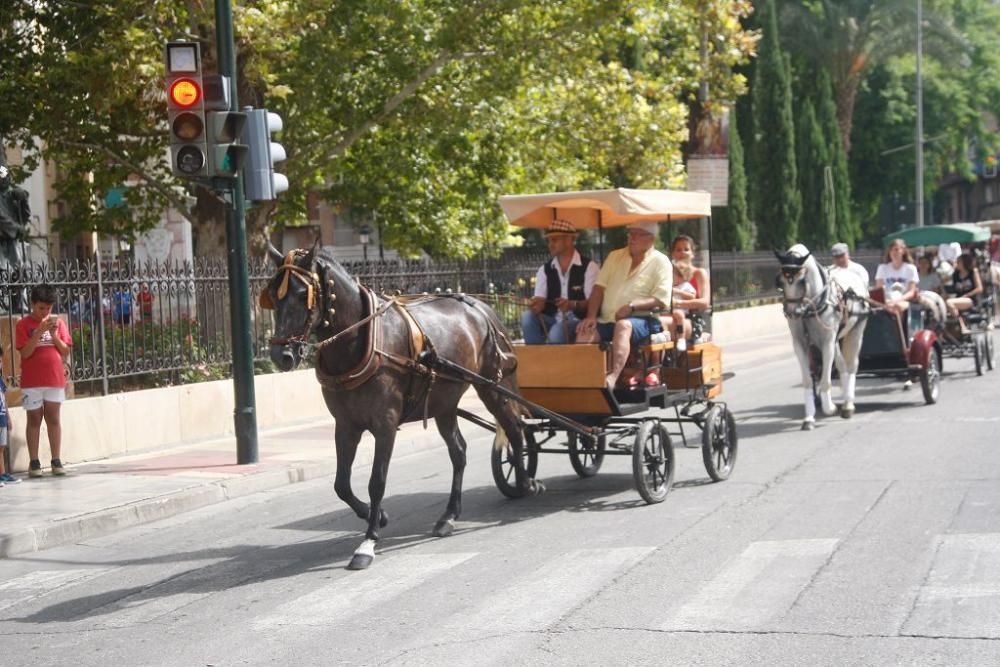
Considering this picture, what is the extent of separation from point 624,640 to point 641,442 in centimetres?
381

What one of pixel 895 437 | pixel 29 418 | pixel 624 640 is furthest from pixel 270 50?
pixel 624 640

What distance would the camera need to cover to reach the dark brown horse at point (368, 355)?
8.51 m

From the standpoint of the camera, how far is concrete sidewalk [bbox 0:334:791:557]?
10.5m

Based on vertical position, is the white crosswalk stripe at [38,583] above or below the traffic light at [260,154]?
below

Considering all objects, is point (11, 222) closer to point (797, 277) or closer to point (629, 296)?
point (629, 296)

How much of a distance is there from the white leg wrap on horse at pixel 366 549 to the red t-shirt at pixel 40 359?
5320 millimetres

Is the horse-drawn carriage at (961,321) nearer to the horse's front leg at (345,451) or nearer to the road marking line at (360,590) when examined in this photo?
the horse's front leg at (345,451)

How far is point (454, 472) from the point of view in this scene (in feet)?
32.2

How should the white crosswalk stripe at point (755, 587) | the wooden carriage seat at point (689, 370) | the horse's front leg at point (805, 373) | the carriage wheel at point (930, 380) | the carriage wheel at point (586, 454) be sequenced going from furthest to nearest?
the carriage wheel at point (930, 380) < the horse's front leg at point (805, 373) < the wooden carriage seat at point (689, 370) < the carriage wheel at point (586, 454) < the white crosswalk stripe at point (755, 587)

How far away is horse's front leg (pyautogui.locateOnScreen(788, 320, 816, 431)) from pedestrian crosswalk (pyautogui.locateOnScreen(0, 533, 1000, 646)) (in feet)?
Result: 20.9

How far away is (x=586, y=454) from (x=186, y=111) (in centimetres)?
488

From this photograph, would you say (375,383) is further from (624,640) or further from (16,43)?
(16,43)

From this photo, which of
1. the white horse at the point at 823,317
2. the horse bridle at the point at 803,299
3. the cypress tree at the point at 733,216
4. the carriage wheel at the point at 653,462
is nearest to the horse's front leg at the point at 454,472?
the carriage wheel at the point at 653,462

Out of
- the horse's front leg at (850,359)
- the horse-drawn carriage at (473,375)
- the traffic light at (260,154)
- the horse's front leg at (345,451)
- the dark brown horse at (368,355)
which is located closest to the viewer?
the dark brown horse at (368,355)
